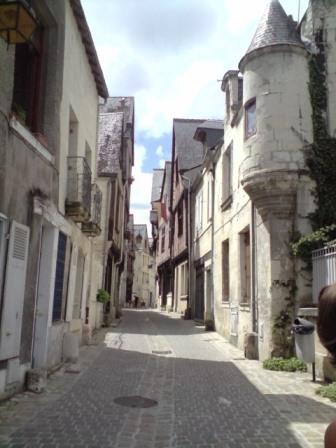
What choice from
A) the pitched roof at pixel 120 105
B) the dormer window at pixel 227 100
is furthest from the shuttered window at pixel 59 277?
the pitched roof at pixel 120 105

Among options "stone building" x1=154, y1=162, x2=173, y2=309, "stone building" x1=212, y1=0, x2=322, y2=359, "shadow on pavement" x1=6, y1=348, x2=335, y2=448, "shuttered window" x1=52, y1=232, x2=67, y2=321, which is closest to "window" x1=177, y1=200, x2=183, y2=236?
"stone building" x1=154, y1=162, x2=173, y2=309

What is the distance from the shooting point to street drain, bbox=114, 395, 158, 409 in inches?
238

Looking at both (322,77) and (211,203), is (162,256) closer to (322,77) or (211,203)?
(211,203)

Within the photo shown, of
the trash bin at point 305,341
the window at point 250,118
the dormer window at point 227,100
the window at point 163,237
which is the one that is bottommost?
the trash bin at point 305,341

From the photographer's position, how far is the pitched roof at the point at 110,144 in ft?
57.5

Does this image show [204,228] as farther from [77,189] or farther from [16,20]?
[16,20]

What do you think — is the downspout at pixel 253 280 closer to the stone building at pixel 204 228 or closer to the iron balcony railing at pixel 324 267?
the iron balcony railing at pixel 324 267

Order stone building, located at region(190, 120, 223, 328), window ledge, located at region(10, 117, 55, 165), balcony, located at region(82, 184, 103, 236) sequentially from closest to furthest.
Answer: window ledge, located at region(10, 117, 55, 165) < balcony, located at region(82, 184, 103, 236) < stone building, located at region(190, 120, 223, 328)

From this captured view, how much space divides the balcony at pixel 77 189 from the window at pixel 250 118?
3856 millimetres

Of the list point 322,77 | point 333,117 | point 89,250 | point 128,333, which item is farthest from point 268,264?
point 128,333

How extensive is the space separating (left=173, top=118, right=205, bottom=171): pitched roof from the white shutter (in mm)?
17737

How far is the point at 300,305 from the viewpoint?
9.15 metres

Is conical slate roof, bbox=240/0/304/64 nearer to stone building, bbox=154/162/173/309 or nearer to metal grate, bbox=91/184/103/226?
metal grate, bbox=91/184/103/226

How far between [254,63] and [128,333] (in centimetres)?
888
